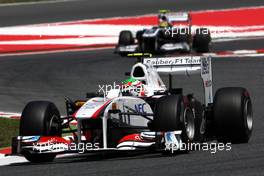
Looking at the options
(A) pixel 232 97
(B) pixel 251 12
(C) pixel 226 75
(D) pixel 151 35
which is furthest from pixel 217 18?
(A) pixel 232 97

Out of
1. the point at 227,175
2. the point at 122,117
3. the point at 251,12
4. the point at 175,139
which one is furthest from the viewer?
the point at 251,12

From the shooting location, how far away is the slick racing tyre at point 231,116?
40.0 feet

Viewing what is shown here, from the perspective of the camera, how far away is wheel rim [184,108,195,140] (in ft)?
38.4

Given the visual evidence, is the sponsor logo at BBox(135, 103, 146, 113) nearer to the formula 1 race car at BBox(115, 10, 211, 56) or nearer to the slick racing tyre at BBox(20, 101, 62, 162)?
the slick racing tyre at BBox(20, 101, 62, 162)

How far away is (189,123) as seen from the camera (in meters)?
11.8

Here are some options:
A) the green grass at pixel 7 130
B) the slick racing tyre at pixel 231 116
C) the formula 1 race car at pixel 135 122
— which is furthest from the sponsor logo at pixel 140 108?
the green grass at pixel 7 130

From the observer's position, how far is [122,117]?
11.8m

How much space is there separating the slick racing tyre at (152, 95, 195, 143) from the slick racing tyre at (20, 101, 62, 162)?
4.23ft

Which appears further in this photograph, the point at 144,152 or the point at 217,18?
the point at 217,18

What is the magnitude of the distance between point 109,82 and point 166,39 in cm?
615

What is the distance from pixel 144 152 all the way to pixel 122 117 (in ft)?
2.11

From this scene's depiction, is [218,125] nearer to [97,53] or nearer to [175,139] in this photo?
[175,139]

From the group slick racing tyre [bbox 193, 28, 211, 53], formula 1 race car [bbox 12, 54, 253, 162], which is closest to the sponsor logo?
formula 1 race car [bbox 12, 54, 253, 162]

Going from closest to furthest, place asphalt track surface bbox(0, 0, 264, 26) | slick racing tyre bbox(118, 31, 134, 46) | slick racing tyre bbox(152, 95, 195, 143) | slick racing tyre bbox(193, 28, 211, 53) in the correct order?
slick racing tyre bbox(152, 95, 195, 143)
slick racing tyre bbox(193, 28, 211, 53)
slick racing tyre bbox(118, 31, 134, 46)
asphalt track surface bbox(0, 0, 264, 26)
